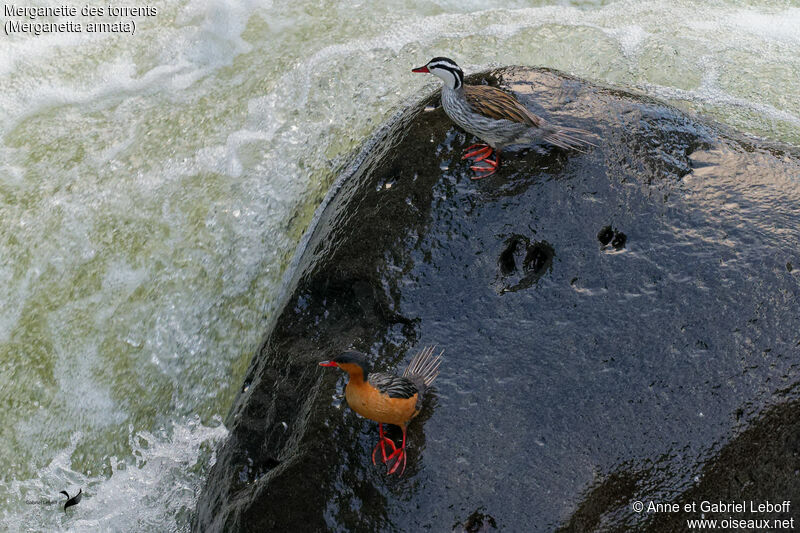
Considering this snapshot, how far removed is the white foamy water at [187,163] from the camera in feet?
16.4

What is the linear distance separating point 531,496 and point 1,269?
493 centimetres

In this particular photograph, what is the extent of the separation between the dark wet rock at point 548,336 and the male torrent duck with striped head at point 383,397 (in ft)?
0.29

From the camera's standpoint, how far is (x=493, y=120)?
3.94m

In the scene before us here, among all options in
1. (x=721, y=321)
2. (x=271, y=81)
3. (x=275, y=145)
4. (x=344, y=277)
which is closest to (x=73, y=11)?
(x=271, y=81)

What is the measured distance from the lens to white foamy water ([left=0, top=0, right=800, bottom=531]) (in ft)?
16.4

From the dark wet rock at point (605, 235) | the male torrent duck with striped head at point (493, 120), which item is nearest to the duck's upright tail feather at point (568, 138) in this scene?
the male torrent duck with striped head at point (493, 120)

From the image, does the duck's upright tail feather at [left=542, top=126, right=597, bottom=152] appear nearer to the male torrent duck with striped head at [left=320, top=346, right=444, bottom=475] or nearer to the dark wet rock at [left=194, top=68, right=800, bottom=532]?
the dark wet rock at [left=194, top=68, right=800, bottom=532]

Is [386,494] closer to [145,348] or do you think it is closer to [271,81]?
[145,348]

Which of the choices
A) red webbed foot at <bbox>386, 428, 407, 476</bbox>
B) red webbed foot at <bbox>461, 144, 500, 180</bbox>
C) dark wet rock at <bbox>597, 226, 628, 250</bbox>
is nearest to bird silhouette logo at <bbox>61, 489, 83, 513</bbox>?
red webbed foot at <bbox>386, 428, 407, 476</bbox>

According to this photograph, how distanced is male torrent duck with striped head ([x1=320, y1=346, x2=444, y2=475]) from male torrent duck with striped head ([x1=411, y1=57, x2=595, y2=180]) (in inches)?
57.0

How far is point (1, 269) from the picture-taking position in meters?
5.79

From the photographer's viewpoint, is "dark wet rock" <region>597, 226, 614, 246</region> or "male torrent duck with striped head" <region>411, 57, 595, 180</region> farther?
"male torrent duck with striped head" <region>411, 57, 595, 180</region>

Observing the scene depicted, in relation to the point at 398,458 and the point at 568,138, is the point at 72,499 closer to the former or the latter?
the point at 398,458

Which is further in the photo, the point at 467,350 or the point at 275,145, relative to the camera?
the point at 275,145
